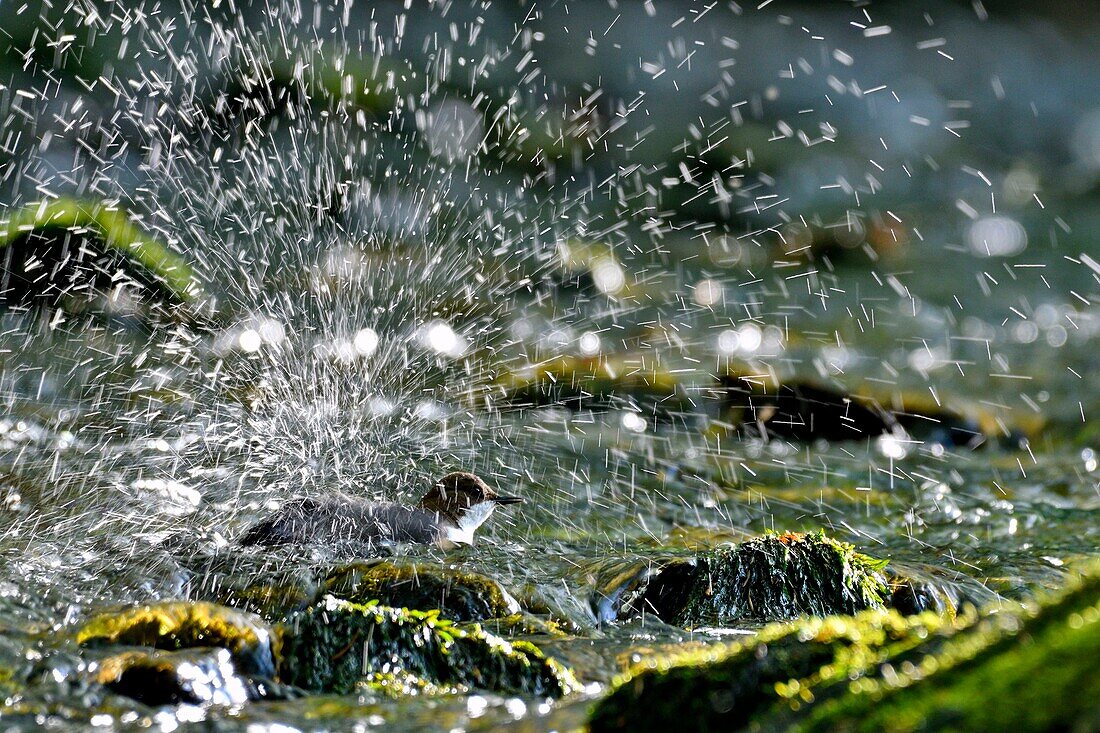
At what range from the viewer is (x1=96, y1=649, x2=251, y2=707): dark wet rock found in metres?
3.02

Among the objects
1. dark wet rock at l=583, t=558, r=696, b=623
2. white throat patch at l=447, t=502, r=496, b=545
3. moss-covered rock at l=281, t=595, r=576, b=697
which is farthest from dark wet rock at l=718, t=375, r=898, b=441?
moss-covered rock at l=281, t=595, r=576, b=697

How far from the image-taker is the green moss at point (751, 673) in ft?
6.61

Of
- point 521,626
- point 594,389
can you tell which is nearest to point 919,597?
point 521,626

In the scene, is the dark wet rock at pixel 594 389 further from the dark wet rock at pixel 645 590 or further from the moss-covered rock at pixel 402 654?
the moss-covered rock at pixel 402 654

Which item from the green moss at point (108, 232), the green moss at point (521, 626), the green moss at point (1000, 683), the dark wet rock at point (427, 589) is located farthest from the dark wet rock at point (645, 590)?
the green moss at point (108, 232)

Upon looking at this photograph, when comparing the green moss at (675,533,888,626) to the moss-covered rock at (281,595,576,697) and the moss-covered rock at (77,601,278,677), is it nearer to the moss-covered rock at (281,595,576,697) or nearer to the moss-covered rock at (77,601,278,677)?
→ the moss-covered rock at (281,595,576,697)

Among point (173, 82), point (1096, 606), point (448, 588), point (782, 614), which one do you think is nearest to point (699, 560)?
point (782, 614)

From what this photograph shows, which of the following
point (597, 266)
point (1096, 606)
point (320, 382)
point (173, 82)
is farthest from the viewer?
point (173, 82)

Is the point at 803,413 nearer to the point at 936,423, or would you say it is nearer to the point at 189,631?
the point at 936,423

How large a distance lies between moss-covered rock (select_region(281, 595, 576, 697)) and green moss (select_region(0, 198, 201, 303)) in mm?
7710

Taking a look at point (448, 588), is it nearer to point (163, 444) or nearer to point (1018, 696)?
point (1018, 696)

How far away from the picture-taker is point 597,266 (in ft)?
43.6

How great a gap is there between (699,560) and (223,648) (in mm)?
2036

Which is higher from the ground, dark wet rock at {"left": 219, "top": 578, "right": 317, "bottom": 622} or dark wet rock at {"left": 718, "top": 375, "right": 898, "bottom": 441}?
dark wet rock at {"left": 718, "top": 375, "right": 898, "bottom": 441}
